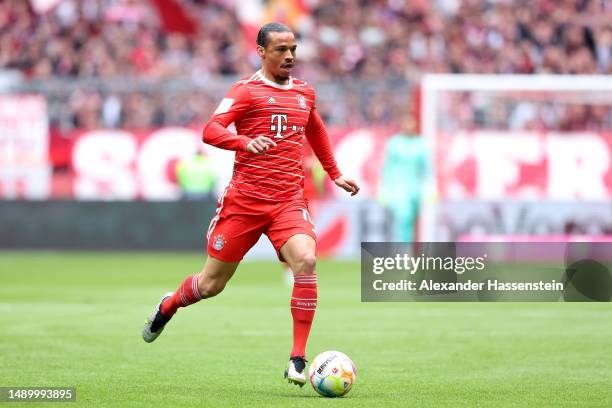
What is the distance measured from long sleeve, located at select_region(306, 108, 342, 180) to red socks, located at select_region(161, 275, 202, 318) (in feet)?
4.28

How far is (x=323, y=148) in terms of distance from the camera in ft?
31.0

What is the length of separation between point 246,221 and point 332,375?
55.4 inches

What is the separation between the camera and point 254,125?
8.87 meters

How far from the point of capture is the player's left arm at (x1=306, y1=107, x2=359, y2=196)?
30.2ft

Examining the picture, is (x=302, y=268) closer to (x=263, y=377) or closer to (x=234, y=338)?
(x=263, y=377)

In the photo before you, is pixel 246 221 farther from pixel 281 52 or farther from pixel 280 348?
pixel 280 348

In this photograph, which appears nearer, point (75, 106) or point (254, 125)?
point (254, 125)

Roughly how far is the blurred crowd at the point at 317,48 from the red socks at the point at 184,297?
46.3 feet

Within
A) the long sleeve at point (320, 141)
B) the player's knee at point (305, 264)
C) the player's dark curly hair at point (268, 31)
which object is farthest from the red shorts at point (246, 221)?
the player's dark curly hair at point (268, 31)

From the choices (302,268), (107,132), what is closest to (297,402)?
(302,268)

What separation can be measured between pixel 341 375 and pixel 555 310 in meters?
6.82

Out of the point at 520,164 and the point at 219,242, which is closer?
the point at 219,242

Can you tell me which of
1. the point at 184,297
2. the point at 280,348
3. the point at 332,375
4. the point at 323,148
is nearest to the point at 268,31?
the point at 323,148

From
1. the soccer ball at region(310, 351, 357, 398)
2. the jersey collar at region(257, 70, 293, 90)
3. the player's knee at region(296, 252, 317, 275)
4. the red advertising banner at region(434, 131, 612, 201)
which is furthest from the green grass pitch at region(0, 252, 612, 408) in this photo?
the red advertising banner at region(434, 131, 612, 201)
